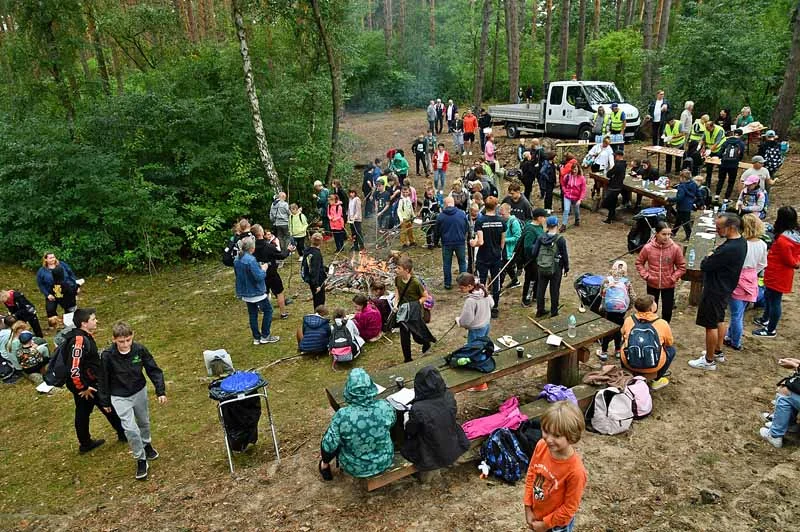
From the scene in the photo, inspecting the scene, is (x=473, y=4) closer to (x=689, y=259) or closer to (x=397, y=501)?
(x=689, y=259)

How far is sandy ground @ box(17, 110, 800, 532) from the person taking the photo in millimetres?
4156

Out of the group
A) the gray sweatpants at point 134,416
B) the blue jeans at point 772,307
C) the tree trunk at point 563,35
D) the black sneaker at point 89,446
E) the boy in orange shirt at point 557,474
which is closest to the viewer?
the boy in orange shirt at point 557,474

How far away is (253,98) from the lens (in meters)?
13.3

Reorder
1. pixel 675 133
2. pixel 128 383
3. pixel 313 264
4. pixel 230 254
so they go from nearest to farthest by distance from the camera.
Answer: pixel 128 383 → pixel 313 264 → pixel 230 254 → pixel 675 133

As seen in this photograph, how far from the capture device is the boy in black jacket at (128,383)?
5.08m

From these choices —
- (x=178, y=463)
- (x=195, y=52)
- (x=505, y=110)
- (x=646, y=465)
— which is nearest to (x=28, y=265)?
(x=195, y=52)

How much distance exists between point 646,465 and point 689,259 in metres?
4.10

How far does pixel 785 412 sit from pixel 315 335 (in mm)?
5628

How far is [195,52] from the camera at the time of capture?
15.7 metres

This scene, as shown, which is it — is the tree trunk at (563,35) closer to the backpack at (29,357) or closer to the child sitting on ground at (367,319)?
the child sitting on ground at (367,319)

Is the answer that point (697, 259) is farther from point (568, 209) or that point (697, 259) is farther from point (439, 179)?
A: point (439, 179)

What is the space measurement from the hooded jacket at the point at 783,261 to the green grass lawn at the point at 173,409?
416 cm

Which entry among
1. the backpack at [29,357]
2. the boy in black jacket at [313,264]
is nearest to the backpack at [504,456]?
the boy in black jacket at [313,264]

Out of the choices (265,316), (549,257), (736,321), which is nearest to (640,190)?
(549,257)
